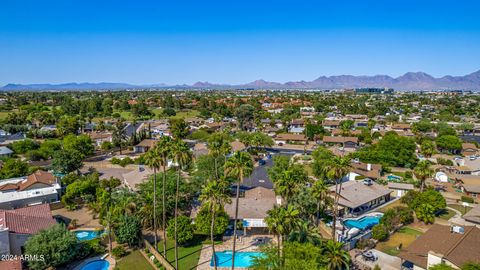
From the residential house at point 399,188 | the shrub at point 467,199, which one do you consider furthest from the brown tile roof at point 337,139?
the shrub at point 467,199

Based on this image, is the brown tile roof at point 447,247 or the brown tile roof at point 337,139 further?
the brown tile roof at point 337,139

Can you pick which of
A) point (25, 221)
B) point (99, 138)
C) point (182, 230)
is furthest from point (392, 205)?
point (99, 138)

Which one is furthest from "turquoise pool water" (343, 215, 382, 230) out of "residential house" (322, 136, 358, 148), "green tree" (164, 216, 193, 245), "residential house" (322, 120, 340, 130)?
"residential house" (322, 120, 340, 130)

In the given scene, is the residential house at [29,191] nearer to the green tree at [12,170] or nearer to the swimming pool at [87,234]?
the green tree at [12,170]

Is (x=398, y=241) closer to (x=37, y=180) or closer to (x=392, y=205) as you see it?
(x=392, y=205)

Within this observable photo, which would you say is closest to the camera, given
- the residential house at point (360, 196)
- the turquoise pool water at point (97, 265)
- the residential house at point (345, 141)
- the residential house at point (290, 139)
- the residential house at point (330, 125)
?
the turquoise pool water at point (97, 265)

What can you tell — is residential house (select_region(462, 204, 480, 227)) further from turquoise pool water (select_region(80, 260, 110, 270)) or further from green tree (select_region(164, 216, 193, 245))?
turquoise pool water (select_region(80, 260, 110, 270))
